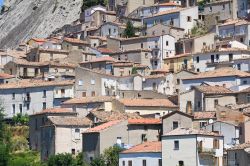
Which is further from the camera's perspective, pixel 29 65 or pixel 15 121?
pixel 29 65

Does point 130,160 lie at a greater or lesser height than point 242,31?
lesser

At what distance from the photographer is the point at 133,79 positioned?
91.1 meters

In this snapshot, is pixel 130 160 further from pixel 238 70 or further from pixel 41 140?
pixel 238 70

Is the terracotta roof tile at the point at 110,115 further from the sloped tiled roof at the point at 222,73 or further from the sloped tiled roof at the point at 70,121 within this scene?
the sloped tiled roof at the point at 222,73

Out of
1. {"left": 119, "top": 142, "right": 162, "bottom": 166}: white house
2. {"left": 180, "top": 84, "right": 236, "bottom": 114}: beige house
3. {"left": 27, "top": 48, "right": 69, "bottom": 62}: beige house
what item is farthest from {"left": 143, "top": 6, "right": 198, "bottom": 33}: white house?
{"left": 119, "top": 142, "right": 162, "bottom": 166}: white house

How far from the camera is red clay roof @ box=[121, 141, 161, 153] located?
6481 cm

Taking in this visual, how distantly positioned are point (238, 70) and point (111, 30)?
30.7 meters

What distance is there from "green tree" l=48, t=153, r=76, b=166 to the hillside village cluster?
1600 millimetres

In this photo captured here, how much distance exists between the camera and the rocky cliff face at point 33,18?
13725 cm

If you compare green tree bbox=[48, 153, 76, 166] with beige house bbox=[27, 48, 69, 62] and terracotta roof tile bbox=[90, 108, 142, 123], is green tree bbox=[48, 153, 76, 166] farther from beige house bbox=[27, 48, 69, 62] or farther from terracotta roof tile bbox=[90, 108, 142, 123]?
beige house bbox=[27, 48, 69, 62]

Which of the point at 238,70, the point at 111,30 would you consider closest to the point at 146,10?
the point at 111,30

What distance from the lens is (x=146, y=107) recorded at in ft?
267

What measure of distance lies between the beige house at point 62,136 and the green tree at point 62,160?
4084 mm

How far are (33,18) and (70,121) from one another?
72.8 meters
